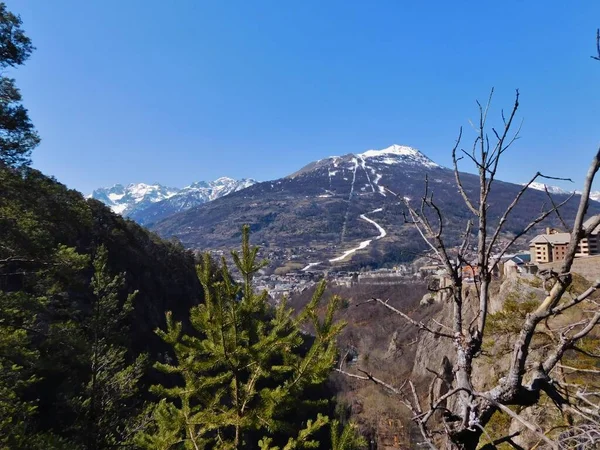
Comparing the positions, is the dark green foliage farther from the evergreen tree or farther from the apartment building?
the apartment building

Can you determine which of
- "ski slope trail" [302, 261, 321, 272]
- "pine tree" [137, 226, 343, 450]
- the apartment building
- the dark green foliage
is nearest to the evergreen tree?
the dark green foliage

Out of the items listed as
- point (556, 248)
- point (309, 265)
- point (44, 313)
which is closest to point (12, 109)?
point (44, 313)

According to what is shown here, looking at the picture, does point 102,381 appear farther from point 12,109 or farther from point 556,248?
point 556,248

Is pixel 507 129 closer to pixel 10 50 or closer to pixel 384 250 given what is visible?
pixel 10 50

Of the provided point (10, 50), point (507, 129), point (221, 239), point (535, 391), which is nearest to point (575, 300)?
point (535, 391)

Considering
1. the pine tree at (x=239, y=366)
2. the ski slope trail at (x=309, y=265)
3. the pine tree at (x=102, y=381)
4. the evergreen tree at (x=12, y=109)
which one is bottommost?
the ski slope trail at (x=309, y=265)

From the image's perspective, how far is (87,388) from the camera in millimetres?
8898

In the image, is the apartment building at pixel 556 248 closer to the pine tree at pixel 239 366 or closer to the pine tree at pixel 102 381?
the pine tree at pixel 102 381

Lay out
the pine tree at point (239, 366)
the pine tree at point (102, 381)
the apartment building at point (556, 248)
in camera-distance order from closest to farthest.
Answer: the pine tree at point (239, 366) < the pine tree at point (102, 381) < the apartment building at point (556, 248)

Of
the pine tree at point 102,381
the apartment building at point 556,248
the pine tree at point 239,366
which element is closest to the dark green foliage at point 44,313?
the pine tree at point 102,381

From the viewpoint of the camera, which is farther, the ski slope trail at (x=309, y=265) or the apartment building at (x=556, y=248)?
the ski slope trail at (x=309, y=265)

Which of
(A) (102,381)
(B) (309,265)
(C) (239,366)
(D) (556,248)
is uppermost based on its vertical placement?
(D) (556,248)

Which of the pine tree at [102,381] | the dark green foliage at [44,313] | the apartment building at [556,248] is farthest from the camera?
the apartment building at [556,248]

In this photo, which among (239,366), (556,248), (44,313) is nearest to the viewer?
(239,366)
